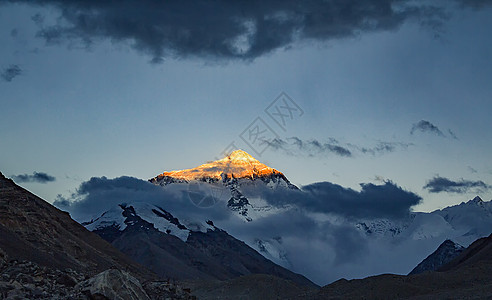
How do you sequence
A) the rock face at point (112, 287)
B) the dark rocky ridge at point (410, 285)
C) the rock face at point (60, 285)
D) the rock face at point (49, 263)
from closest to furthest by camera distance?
the rock face at point (60, 285) → the rock face at point (112, 287) → the rock face at point (49, 263) → the dark rocky ridge at point (410, 285)

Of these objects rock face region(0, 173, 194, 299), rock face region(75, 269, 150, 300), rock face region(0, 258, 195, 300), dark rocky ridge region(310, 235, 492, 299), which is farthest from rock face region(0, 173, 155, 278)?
rock face region(75, 269, 150, 300)

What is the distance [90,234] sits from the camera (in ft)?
503

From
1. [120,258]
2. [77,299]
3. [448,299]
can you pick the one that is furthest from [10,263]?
[120,258]

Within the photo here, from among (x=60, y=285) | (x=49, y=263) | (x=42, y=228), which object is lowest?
(x=60, y=285)

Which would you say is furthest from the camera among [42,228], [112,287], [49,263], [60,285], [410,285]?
[42,228]

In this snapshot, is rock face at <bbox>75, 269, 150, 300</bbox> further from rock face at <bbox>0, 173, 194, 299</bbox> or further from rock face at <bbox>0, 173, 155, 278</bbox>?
rock face at <bbox>0, 173, 155, 278</bbox>

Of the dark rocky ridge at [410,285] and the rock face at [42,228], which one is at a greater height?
the rock face at [42,228]

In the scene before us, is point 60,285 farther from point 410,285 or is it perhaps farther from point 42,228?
point 42,228

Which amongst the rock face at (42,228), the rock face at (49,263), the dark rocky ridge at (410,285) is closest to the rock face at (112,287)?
the rock face at (49,263)

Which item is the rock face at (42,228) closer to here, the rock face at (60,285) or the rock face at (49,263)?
the rock face at (49,263)

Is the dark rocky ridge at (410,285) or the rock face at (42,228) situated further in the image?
the rock face at (42,228)

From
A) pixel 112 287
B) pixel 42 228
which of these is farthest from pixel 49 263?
pixel 42 228

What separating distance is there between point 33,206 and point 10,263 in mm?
82573

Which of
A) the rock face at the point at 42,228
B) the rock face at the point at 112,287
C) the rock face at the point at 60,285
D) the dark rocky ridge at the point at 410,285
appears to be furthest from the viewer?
the rock face at the point at 42,228
